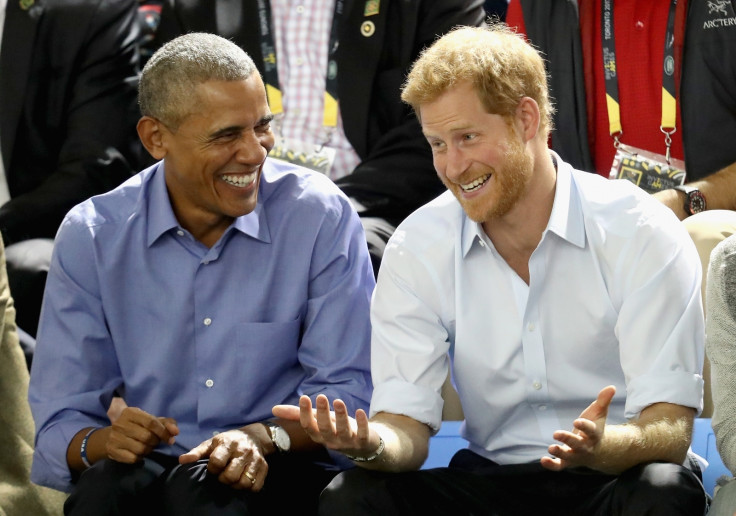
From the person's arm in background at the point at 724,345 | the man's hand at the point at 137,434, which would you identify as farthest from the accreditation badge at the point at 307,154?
the person's arm in background at the point at 724,345

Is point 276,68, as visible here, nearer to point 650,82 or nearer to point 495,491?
point 650,82

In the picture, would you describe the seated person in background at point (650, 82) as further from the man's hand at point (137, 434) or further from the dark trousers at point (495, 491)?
the man's hand at point (137, 434)

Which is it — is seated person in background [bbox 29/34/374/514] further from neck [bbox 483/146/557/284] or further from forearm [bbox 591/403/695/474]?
forearm [bbox 591/403/695/474]

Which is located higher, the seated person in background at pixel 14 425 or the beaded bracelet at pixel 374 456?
the beaded bracelet at pixel 374 456

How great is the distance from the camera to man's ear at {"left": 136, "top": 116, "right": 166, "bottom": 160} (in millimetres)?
2971

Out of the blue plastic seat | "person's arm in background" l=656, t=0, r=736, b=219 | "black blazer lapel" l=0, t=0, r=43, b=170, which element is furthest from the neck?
"black blazer lapel" l=0, t=0, r=43, b=170

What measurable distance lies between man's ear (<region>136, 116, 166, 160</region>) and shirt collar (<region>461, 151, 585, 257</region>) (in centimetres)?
79

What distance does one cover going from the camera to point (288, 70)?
413cm

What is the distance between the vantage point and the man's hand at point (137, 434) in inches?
101

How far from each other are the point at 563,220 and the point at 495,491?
0.57m

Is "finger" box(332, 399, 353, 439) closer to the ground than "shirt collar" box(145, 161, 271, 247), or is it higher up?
closer to the ground

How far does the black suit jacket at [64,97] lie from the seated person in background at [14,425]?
3.69 feet

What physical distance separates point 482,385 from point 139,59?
224 cm

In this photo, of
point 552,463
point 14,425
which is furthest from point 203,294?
point 552,463
